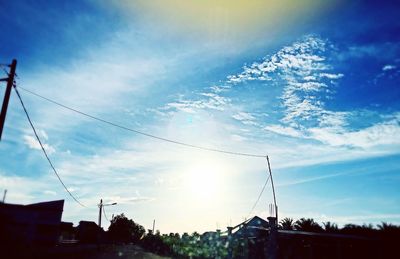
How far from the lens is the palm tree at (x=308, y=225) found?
2718 centimetres

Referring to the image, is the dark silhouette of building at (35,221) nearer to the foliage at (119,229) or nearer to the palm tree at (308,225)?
the palm tree at (308,225)

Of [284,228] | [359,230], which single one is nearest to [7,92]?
[359,230]

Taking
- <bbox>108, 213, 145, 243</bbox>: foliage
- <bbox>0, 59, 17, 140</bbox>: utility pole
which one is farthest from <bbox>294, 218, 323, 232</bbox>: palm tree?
<bbox>108, 213, 145, 243</bbox>: foliage

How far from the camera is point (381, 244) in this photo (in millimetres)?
18406

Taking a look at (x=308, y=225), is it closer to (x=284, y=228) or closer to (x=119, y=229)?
(x=284, y=228)

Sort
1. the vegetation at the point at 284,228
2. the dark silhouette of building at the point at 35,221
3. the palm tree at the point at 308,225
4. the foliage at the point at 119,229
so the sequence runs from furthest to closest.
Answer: the foliage at the point at 119,229 < the dark silhouette of building at the point at 35,221 < the palm tree at the point at 308,225 < the vegetation at the point at 284,228

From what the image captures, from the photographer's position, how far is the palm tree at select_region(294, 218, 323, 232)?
27178 millimetres

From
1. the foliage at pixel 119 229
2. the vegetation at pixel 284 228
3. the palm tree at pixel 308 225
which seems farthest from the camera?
the foliage at pixel 119 229

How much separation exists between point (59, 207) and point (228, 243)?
67.7 feet

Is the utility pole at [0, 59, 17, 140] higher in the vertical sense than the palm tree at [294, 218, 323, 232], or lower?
higher

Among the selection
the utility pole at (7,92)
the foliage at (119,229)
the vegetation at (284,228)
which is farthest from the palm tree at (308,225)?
the foliage at (119,229)

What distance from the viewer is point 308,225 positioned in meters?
28.3

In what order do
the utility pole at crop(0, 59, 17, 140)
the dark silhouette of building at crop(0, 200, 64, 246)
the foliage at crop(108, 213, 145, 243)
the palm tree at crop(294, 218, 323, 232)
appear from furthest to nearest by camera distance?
the foliage at crop(108, 213, 145, 243) → the dark silhouette of building at crop(0, 200, 64, 246) → the palm tree at crop(294, 218, 323, 232) → the utility pole at crop(0, 59, 17, 140)

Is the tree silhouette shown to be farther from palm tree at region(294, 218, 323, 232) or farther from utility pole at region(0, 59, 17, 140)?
utility pole at region(0, 59, 17, 140)
